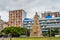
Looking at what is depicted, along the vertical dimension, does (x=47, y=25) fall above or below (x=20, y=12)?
below

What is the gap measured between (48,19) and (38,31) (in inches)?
1911

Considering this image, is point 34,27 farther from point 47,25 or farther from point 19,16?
point 19,16

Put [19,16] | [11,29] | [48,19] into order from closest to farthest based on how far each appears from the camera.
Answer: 1. [11,29]
2. [48,19]
3. [19,16]

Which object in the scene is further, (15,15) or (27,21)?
(15,15)

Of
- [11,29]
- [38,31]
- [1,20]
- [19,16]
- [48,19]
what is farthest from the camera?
[1,20]

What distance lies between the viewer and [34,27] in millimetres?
52500

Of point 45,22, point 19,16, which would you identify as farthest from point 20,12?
point 45,22

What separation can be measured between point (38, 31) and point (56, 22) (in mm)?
49514

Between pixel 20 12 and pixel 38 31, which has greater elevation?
pixel 20 12

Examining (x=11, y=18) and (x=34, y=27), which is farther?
(x=11, y=18)

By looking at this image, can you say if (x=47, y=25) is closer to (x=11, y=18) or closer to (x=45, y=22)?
(x=45, y=22)

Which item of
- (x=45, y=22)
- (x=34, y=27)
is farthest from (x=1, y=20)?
(x=34, y=27)

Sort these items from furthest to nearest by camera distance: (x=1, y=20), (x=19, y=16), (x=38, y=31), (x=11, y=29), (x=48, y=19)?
(x=1, y=20)
(x=19, y=16)
(x=48, y=19)
(x=11, y=29)
(x=38, y=31)

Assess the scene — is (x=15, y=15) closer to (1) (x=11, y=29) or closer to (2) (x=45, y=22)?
(2) (x=45, y=22)
